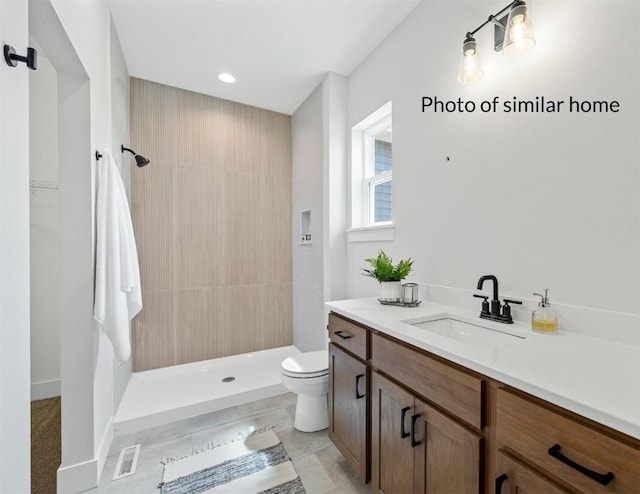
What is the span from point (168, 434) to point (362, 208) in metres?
2.14

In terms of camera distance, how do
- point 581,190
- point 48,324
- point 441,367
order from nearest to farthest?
point 441,367 → point 581,190 → point 48,324

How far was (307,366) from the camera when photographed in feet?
6.20

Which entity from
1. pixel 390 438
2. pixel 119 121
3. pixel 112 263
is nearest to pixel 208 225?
pixel 119 121

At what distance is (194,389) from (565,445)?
7.96ft

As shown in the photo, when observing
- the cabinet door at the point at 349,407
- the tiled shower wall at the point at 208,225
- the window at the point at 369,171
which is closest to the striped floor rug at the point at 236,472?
the cabinet door at the point at 349,407

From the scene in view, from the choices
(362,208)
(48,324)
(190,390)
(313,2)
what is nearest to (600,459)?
(362,208)

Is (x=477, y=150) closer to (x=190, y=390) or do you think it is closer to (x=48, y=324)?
(x=190, y=390)

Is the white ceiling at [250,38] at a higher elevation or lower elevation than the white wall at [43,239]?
higher

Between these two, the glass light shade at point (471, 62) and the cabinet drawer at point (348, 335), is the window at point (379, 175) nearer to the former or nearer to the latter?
the glass light shade at point (471, 62)

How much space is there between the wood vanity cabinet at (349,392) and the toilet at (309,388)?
20 cm

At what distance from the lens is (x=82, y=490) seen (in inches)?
56.0

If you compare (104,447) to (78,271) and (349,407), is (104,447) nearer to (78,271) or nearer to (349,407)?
(78,271)

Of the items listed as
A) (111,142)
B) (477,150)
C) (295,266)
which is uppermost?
(111,142)

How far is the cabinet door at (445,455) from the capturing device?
2.72 ft
